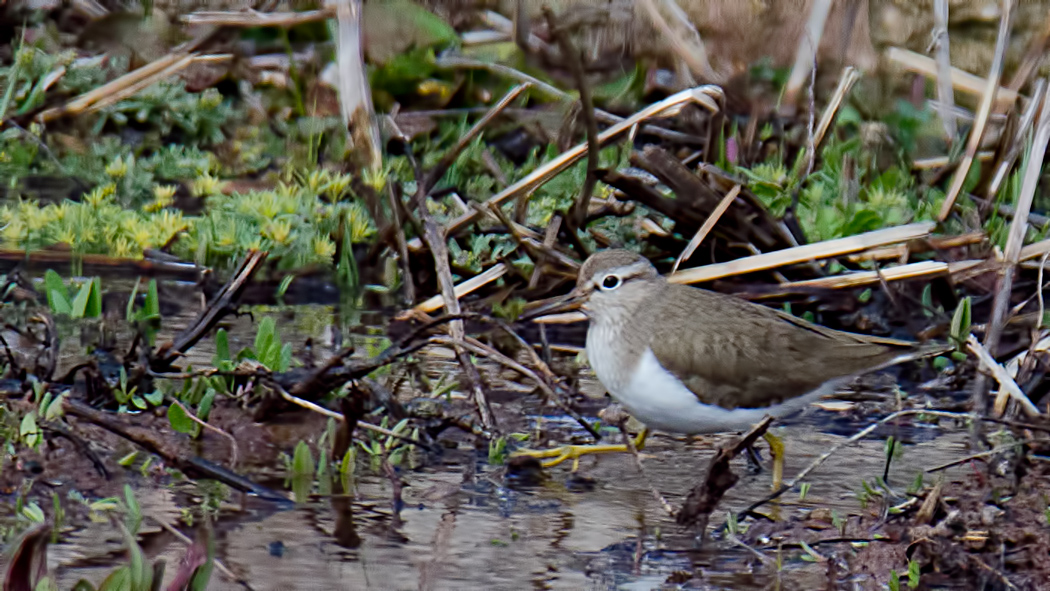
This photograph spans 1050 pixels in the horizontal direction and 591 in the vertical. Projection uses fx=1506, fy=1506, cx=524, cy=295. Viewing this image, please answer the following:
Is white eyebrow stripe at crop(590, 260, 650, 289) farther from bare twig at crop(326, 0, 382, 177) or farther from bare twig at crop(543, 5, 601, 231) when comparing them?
bare twig at crop(326, 0, 382, 177)

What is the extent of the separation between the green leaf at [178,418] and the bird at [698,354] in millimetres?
1056

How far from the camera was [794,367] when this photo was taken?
16.9ft

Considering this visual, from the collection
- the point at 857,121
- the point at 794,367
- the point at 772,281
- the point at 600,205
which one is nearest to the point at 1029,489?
the point at 794,367

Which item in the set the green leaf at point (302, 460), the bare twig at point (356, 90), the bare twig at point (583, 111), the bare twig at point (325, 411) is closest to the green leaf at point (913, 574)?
the bare twig at point (325, 411)

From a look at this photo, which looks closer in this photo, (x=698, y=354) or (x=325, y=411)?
(x=325, y=411)

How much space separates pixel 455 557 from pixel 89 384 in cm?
151

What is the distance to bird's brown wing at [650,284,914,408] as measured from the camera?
5012 millimetres

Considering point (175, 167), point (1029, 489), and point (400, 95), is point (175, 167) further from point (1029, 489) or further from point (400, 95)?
point (1029, 489)

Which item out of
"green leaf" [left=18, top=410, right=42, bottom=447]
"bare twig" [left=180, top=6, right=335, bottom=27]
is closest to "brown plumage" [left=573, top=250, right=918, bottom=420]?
"green leaf" [left=18, top=410, right=42, bottom=447]

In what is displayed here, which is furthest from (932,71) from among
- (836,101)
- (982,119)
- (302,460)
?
(302,460)

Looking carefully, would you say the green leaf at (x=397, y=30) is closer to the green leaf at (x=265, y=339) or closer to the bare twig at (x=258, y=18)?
the bare twig at (x=258, y=18)

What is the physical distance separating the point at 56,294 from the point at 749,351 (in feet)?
7.81

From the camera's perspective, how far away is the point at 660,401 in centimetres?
481

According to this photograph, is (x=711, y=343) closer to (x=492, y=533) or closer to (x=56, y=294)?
(x=492, y=533)
